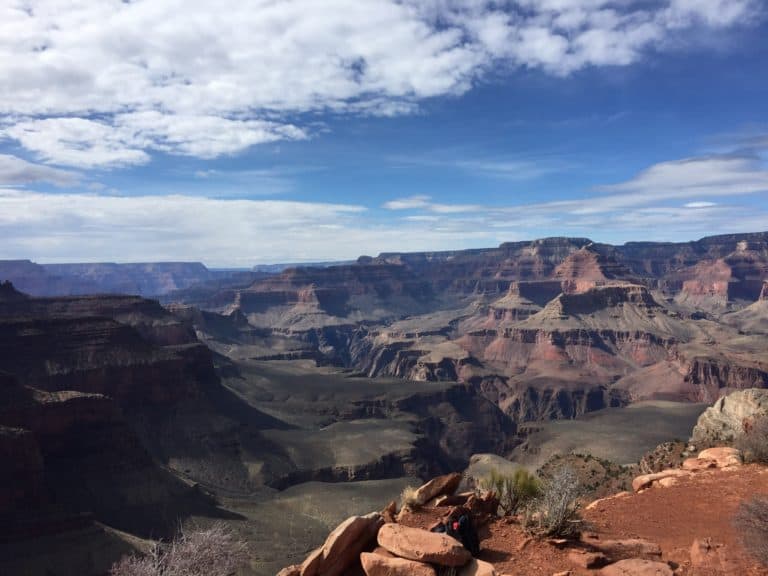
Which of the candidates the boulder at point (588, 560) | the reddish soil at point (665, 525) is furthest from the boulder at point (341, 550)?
the boulder at point (588, 560)

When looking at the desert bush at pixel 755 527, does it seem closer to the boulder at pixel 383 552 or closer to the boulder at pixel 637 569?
the boulder at pixel 637 569

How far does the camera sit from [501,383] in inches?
5969

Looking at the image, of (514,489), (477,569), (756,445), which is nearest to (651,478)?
(756,445)

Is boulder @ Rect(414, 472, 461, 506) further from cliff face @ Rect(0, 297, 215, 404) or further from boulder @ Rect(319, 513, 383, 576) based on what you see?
cliff face @ Rect(0, 297, 215, 404)

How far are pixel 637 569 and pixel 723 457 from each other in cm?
1617

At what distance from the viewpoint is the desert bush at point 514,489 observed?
18125 mm

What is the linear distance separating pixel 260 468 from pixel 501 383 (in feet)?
315

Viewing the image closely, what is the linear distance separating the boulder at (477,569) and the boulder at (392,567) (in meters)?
0.90

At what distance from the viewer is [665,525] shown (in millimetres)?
17953

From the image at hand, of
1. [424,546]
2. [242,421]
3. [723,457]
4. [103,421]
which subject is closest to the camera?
[424,546]

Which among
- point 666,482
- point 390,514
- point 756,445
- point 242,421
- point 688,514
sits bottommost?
point 242,421

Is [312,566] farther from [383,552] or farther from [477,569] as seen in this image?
[477,569]

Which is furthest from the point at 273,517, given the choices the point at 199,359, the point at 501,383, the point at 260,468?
the point at 501,383

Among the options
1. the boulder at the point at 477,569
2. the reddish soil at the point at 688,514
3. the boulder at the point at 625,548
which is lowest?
the reddish soil at the point at 688,514
